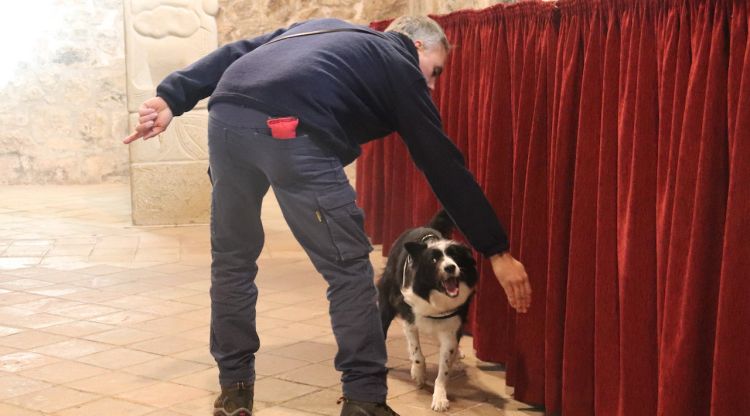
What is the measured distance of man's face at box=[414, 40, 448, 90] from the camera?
2.94m

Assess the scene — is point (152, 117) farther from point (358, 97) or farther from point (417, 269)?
point (417, 269)

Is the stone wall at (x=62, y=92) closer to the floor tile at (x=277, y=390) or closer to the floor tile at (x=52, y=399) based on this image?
the floor tile at (x=52, y=399)

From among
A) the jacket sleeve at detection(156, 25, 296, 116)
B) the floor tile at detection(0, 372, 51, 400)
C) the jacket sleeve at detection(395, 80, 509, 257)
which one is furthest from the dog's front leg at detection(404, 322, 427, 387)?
the floor tile at detection(0, 372, 51, 400)

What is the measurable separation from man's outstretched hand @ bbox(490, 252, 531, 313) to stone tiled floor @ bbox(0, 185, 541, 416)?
69cm

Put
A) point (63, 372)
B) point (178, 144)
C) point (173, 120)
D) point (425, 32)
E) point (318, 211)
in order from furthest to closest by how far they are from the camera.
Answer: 1. point (178, 144)
2. point (173, 120)
3. point (63, 372)
4. point (425, 32)
5. point (318, 211)

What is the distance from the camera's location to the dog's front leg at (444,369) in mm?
3389

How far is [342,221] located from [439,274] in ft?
2.31

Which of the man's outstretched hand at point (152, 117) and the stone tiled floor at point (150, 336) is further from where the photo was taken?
the stone tiled floor at point (150, 336)

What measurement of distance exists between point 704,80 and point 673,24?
20cm

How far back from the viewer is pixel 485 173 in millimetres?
3746

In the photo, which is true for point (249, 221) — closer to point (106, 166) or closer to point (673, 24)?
point (673, 24)

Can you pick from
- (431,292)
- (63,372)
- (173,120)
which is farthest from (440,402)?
(173,120)

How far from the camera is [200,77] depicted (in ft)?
10.0

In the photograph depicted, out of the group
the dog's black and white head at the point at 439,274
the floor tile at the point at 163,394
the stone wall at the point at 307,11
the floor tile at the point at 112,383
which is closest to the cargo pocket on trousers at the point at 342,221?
the dog's black and white head at the point at 439,274
